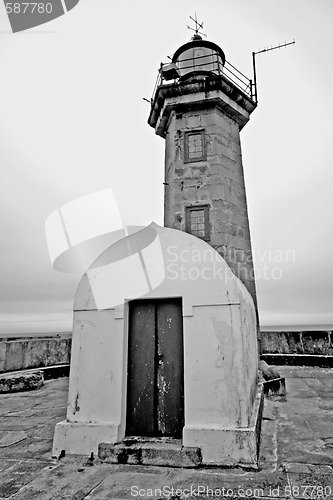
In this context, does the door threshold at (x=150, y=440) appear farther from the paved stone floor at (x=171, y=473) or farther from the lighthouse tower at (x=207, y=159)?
the lighthouse tower at (x=207, y=159)

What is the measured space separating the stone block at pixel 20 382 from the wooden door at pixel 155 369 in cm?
605

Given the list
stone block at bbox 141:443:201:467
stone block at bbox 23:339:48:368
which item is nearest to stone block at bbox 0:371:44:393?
stone block at bbox 23:339:48:368

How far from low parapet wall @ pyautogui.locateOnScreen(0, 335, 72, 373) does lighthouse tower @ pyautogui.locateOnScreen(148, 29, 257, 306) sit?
21.7 feet

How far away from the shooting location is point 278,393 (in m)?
8.20

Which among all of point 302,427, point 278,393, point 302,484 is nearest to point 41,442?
point 302,484

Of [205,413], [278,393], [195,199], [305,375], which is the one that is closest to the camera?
[205,413]

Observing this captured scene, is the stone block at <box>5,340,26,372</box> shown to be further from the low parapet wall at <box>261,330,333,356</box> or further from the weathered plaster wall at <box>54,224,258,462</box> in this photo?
the low parapet wall at <box>261,330,333,356</box>

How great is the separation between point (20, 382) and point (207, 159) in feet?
30.1

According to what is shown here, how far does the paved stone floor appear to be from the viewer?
3.46 metres

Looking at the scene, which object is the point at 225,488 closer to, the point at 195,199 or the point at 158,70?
the point at 195,199

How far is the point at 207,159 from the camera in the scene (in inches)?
418

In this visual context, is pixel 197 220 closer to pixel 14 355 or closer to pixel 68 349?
pixel 68 349

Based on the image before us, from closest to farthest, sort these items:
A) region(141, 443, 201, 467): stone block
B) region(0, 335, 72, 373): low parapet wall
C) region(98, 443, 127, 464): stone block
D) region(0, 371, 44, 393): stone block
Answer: region(141, 443, 201, 467): stone block, region(98, 443, 127, 464): stone block, region(0, 371, 44, 393): stone block, region(0, 335, 72, 373): low parapet wall

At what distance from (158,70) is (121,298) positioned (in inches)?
421
